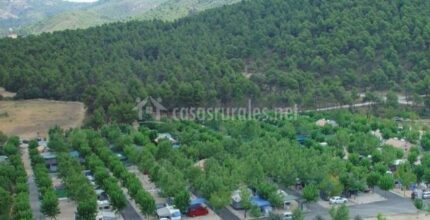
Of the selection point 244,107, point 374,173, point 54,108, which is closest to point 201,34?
point 244,107

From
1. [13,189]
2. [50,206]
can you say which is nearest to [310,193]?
[50,206]

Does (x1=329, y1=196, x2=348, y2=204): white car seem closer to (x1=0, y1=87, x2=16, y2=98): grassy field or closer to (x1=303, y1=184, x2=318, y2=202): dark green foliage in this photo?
(x1=303, y1=184, x2=318, y2=202): dark green foliage

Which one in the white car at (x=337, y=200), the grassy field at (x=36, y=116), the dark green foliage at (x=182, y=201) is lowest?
the white car at (x=337, y=200)

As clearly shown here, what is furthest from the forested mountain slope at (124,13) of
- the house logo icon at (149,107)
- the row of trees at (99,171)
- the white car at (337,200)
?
the white car at (337,200)

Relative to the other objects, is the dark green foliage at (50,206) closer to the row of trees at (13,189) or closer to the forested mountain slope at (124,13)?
the row of trees at (13,189)

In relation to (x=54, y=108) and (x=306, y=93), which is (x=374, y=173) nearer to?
(x=306, y=93)

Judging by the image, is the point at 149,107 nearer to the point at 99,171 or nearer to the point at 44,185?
the point at 99,171

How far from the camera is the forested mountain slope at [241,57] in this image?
145ft

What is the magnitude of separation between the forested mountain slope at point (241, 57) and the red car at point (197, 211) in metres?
17.6

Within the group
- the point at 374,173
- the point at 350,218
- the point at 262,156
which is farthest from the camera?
the point at 262,156

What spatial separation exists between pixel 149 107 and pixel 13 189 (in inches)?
687

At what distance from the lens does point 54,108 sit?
43.3 metres

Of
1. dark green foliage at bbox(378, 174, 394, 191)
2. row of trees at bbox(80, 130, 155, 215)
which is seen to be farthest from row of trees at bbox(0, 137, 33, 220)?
dark green foliage at bbox(378, 174, 394, 191)

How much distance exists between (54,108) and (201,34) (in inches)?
850
